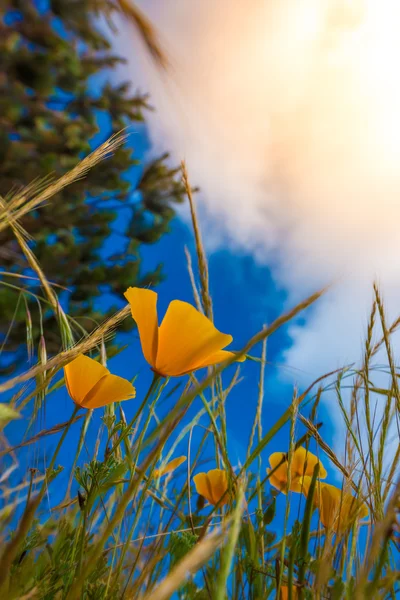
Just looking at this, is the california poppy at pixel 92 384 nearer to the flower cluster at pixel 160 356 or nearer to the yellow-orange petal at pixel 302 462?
the flower cluster at pixel 160 356

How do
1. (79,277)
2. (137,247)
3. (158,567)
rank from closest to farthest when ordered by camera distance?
(158,567) < (79,277) < (137,247)

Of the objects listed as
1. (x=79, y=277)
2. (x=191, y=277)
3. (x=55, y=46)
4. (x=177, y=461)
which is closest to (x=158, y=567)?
(x=177, y=461)

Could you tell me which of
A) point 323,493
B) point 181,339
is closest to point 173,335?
point 181,339

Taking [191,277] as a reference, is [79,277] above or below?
above

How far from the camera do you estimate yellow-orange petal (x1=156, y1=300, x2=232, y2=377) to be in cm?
34

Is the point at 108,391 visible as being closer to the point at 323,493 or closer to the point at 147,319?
the point at 147,319

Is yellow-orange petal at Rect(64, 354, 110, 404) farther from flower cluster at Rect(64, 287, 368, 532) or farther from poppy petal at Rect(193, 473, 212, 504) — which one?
poppy petal at Rect(193, 473, 212, 504)

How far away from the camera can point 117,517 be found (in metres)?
0.19

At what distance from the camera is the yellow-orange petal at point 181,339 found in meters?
0.34


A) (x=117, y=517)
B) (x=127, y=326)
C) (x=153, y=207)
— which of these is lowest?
(x=117, y=517)

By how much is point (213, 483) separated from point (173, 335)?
0.25 meters

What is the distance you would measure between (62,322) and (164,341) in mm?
136

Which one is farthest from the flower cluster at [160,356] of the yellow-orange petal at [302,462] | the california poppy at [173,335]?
the yellow-orange petal at [302,462]

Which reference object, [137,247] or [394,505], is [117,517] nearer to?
[394,505]
